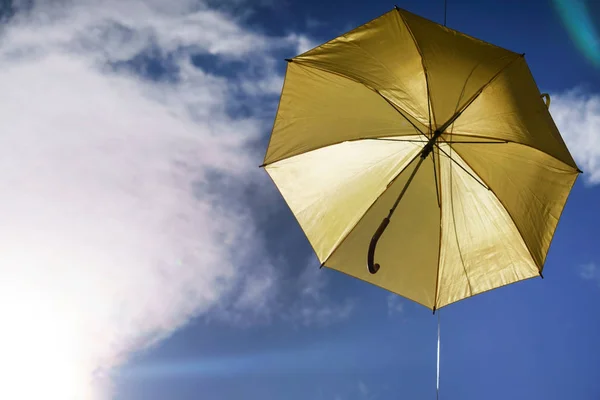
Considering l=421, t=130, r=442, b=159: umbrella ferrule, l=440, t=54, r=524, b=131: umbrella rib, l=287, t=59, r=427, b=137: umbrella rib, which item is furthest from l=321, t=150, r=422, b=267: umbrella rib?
l=440, t=54, r=524, b=131: umbrella rib

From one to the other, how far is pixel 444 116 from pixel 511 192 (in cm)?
176

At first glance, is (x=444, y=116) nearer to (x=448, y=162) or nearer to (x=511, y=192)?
(x=448, y=162)

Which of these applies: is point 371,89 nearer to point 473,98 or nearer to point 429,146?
point 429,146

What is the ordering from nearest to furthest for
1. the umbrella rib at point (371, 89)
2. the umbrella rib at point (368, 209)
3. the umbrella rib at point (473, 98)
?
the umbrella rib at point (473, 98) → the umbrella rib at point (371, 89) → the umbrella rib at point (368, 209)

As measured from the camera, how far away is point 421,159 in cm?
861

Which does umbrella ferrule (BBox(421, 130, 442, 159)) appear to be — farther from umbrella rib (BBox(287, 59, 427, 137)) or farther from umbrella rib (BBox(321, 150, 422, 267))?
umbrella rib (BBox(321, 150, 422, 267))

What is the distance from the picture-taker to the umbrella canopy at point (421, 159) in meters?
8.33

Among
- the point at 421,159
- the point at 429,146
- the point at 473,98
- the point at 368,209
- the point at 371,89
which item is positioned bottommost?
the point at 368,209

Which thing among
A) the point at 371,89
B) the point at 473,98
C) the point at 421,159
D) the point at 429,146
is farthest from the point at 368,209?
the point at 473,98

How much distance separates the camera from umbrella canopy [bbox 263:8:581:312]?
8328 millimetres

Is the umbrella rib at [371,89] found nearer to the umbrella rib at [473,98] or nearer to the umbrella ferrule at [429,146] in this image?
the umbrella ferrule at [429,146]

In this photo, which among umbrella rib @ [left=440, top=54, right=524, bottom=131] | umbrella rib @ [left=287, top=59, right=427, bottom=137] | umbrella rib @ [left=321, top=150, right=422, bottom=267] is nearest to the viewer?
umbrella rib @ [left=440, top=54, right=524, bottom=131]

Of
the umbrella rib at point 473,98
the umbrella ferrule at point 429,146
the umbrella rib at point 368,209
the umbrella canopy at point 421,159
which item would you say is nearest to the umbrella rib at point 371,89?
the umbrella canopy at point 421,159

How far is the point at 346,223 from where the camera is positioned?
9.26 metres
